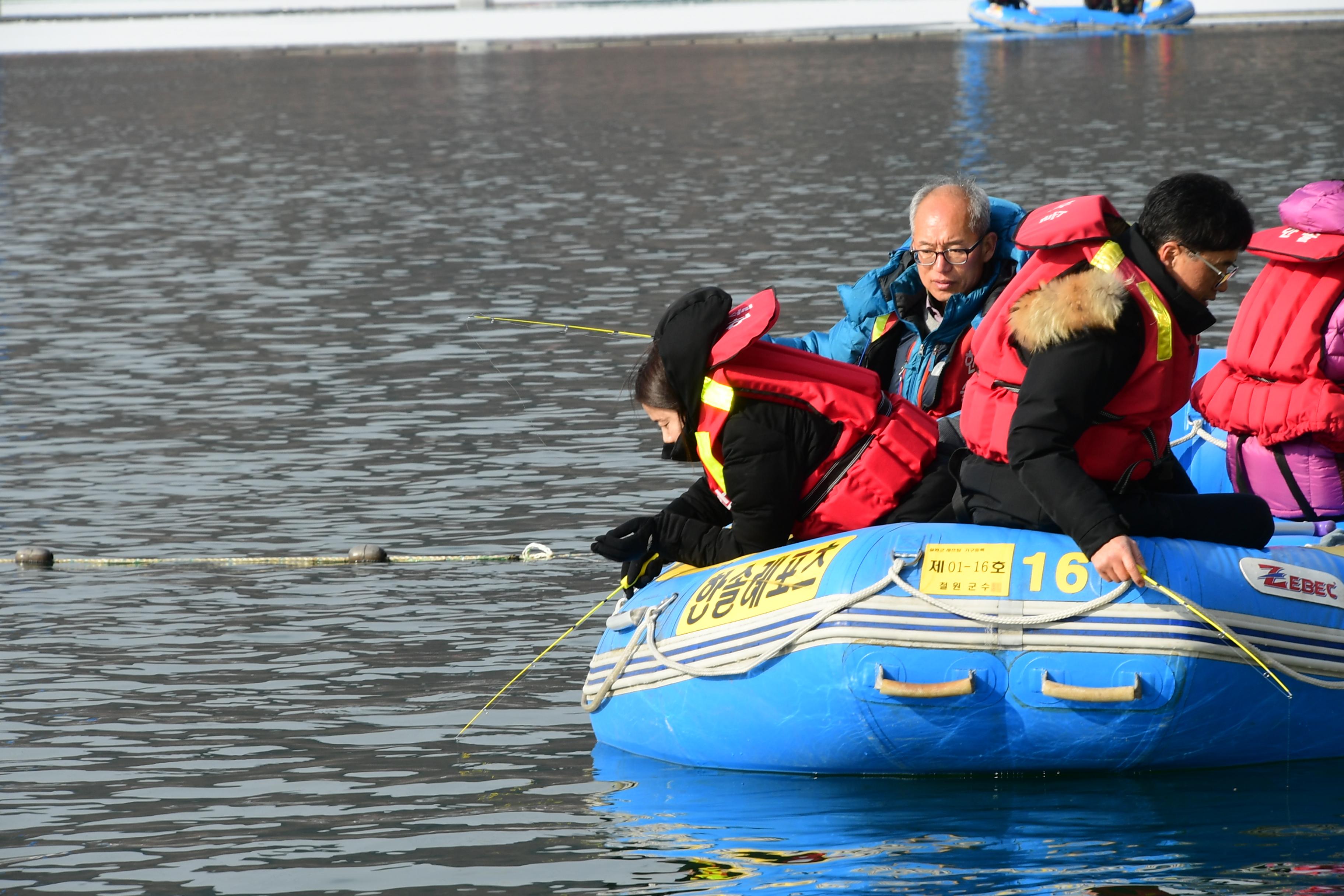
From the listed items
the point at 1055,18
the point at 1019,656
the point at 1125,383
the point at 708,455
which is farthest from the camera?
the point at 1055,18

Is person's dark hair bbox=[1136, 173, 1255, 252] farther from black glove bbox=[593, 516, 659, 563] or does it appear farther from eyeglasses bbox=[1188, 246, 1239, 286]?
black glove bbox=[593, 516, 659, 563]

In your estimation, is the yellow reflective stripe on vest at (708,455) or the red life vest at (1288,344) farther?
the red life vest at (1288,344)

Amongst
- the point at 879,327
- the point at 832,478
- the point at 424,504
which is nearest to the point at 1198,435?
the point at 879,327

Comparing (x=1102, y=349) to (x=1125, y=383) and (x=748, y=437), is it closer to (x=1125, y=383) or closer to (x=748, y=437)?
(x=1125, y=383)

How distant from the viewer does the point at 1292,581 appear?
4.70m

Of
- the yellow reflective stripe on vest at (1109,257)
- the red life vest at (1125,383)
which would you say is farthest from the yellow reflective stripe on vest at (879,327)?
the yellow reflective stripe on vest at (1109,257)

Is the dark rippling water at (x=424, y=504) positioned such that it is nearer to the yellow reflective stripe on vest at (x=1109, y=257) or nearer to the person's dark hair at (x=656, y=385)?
the person's dark hair at (x=656, y=385)

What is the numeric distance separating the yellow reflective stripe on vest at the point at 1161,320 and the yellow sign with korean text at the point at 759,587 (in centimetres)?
95

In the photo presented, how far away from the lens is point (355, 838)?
480 cm

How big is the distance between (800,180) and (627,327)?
8.26m

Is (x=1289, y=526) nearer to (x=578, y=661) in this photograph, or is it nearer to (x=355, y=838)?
(x=578, y=661)

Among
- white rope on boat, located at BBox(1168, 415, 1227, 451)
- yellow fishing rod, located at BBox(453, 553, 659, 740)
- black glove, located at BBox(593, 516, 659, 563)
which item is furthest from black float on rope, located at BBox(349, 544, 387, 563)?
white rope on boat, located at BBox(1168, 415, 1227, 451)

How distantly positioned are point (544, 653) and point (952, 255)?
6.22ft

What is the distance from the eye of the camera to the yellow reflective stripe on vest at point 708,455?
4.94m
